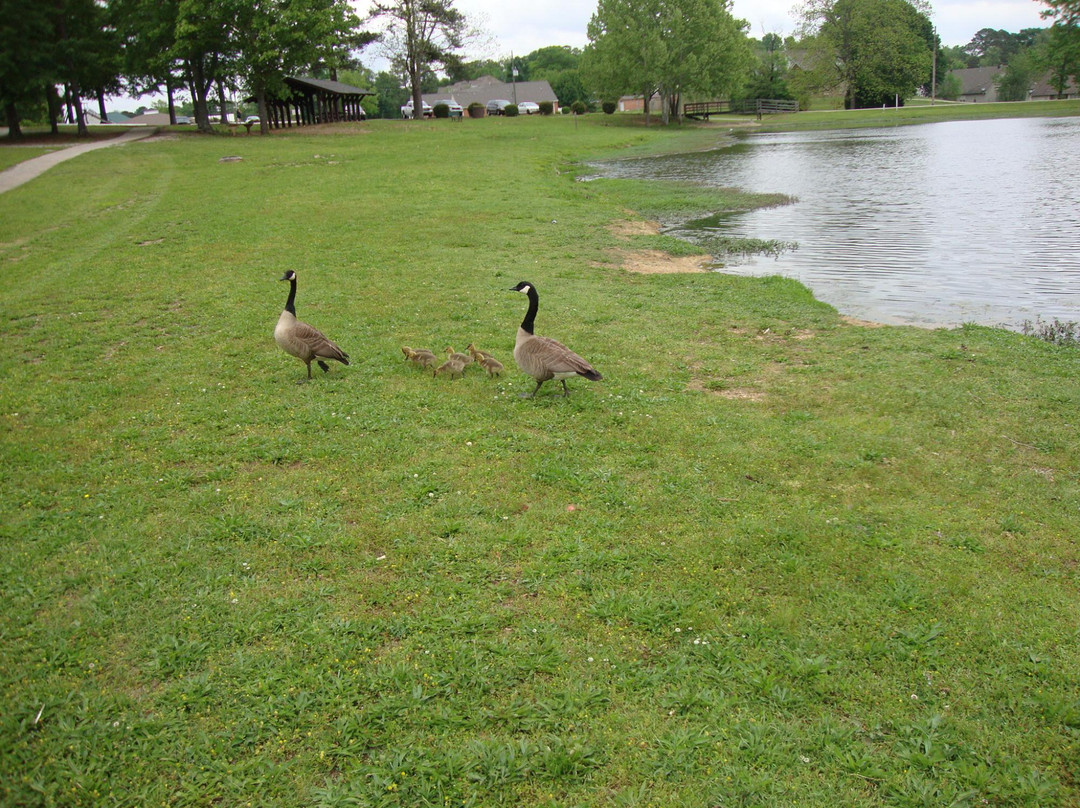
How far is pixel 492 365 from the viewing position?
10.5m

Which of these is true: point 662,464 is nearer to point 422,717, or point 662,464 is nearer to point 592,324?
point 422,717

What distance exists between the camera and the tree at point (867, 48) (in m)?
95.6

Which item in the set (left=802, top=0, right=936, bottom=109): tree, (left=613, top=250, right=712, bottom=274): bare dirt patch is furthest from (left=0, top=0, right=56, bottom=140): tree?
(left=802, top=0, right=936, bottom=109): tree

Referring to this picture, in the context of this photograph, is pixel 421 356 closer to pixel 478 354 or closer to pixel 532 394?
pixel 478 354

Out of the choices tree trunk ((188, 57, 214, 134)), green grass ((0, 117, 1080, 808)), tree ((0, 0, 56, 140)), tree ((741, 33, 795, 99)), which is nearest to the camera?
green grass ((0, 117, 1080, 808))

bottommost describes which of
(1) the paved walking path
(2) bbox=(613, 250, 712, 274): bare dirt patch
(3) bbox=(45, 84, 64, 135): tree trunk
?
(2) bbox=(613, 250, 712, 274): bare dirt patch

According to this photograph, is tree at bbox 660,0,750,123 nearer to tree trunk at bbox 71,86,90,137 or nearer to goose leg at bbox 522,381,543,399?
tree trunk at bbox 71,86,90,137

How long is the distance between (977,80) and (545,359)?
540 feet

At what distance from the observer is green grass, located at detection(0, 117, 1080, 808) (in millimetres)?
4375

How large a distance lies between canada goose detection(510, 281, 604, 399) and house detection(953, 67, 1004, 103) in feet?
488

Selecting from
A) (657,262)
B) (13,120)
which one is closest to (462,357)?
(657,262)

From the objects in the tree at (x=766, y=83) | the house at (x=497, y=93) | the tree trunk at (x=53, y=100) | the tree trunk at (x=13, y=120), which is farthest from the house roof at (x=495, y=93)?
the tree trunk at (x=13, y=120)

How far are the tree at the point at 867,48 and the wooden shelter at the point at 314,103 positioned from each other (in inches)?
2587

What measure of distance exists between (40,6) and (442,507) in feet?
174
